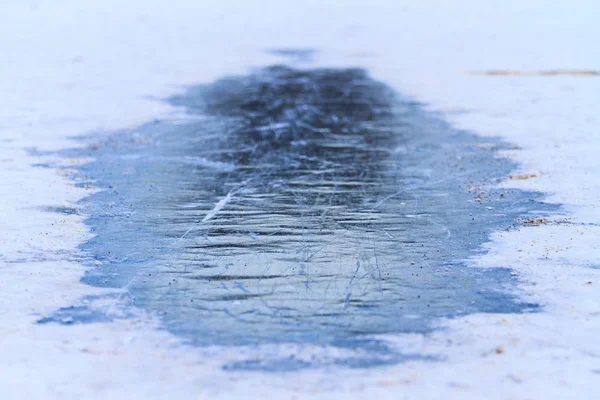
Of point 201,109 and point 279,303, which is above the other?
point 201,109

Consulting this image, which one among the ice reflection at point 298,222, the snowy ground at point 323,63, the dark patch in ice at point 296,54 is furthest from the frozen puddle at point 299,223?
the dark patch in ice at point 296,54

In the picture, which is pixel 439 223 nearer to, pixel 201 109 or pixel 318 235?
pixel 318 235

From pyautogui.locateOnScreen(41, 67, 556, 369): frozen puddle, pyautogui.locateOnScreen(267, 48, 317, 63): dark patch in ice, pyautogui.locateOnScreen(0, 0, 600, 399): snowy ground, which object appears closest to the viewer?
pyautogui.locateOnScreen(0, 0, 600, 399): snowy ground

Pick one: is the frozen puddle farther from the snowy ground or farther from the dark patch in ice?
the dark patch in ice

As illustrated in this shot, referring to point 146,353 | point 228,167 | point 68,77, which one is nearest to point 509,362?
point 146,353

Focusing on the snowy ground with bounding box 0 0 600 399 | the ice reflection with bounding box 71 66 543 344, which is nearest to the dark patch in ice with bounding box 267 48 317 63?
the snowy ground with bounding box 0 0 600 399

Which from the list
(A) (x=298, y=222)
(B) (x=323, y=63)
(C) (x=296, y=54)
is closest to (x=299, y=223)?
(A) (x=298, y=222)

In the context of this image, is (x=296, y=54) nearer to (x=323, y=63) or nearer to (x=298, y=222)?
(x=323, y=63)
